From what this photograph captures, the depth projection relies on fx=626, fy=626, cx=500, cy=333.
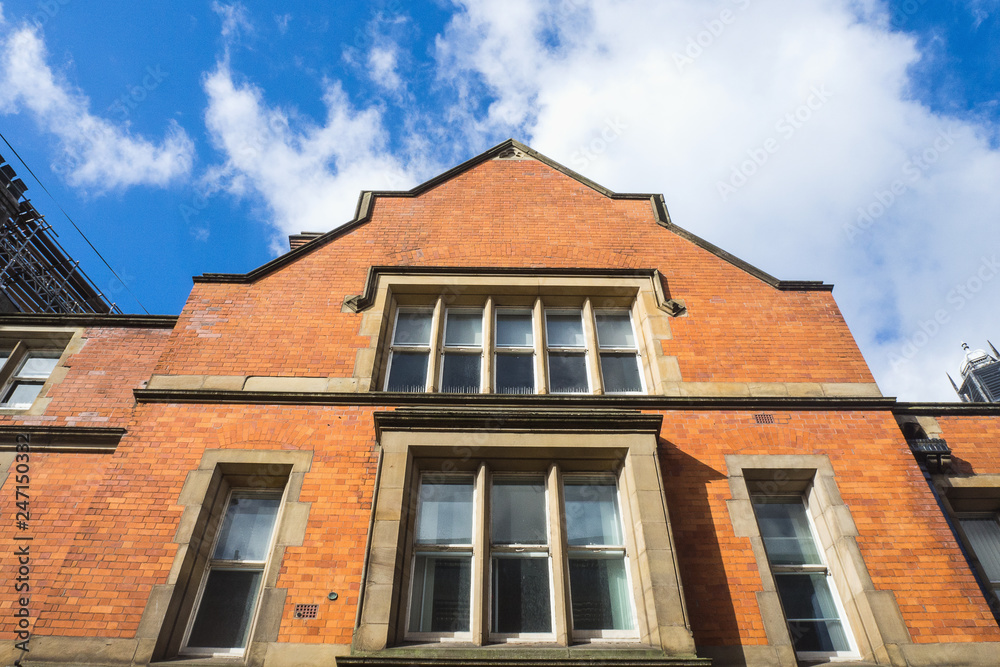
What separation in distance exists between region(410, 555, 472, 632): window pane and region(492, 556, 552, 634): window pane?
0.30 metres

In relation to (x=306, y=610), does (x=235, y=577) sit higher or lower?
A: higher

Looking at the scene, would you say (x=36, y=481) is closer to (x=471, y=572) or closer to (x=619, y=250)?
(x=471, y=572)

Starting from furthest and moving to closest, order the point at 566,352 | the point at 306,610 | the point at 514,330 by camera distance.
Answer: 1. the point at 514,330
2. the point at 566,352
3. the point at 306,610

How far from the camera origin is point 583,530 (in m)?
6.56

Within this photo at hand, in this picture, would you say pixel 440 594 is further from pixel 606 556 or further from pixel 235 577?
pixel 235 577

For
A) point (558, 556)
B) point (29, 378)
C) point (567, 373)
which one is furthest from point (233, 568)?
point (29, 378)

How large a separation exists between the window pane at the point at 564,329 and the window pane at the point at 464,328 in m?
0.98

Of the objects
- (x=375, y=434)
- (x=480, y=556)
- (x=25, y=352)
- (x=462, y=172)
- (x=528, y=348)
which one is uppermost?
(x=462, y=172)

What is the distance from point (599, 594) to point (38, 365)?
827 centimetres

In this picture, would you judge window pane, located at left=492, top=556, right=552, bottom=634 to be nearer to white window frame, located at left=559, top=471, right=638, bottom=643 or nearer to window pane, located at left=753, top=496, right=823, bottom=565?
white window frame, located at left=559, top=471, right=638, bottom=643

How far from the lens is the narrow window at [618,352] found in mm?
8297

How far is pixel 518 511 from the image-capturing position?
6.70m

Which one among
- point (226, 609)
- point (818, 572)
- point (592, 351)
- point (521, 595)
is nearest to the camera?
point (521, 595)

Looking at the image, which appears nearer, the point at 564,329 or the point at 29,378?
the point at 29,378
